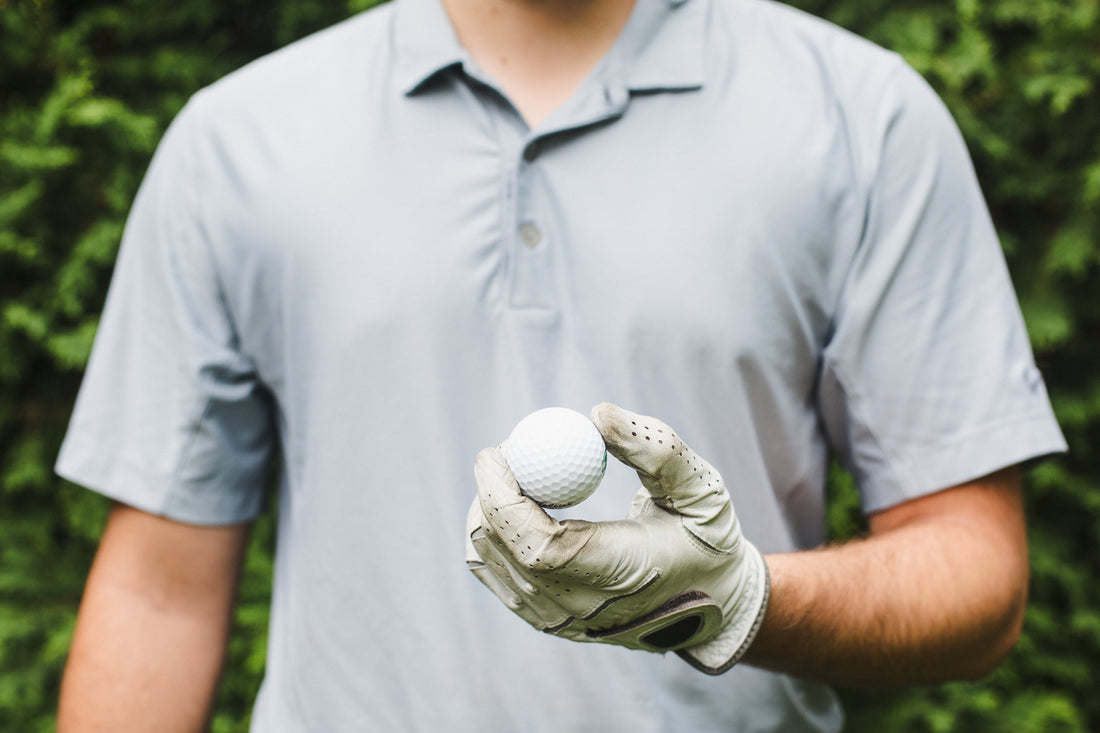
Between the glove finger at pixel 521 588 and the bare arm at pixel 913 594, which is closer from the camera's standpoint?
the glove finger at pixel 521 588

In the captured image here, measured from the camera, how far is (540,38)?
1423 millimetres

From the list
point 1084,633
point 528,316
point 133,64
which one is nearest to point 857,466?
point 528,316

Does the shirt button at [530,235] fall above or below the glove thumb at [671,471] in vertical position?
above

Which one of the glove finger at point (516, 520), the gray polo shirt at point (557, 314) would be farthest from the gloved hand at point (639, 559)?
the gray polo shirt at point (557, 314)

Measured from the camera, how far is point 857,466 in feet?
4.77

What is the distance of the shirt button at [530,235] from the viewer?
131 cm

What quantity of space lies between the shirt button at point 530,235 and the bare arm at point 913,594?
553mm

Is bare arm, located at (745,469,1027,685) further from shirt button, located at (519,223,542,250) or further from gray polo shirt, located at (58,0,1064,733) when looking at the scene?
shirt button, located at (519,223,542,250)

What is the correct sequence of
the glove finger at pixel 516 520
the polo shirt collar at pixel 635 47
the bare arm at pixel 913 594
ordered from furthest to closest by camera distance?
the polo shirt collar at pixel 635 47
the bare arm at pixel 913 594
the glove finger at pixel 516 520

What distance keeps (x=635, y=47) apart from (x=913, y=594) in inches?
36.5

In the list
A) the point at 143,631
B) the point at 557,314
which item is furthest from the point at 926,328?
the point at 143,631

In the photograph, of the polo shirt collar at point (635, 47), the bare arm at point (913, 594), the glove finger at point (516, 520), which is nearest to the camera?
the glove finger at point (516, 520)

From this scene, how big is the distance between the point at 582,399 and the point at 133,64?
183cm

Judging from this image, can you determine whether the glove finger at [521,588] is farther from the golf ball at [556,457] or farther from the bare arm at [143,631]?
the bare arm at [143,631]
